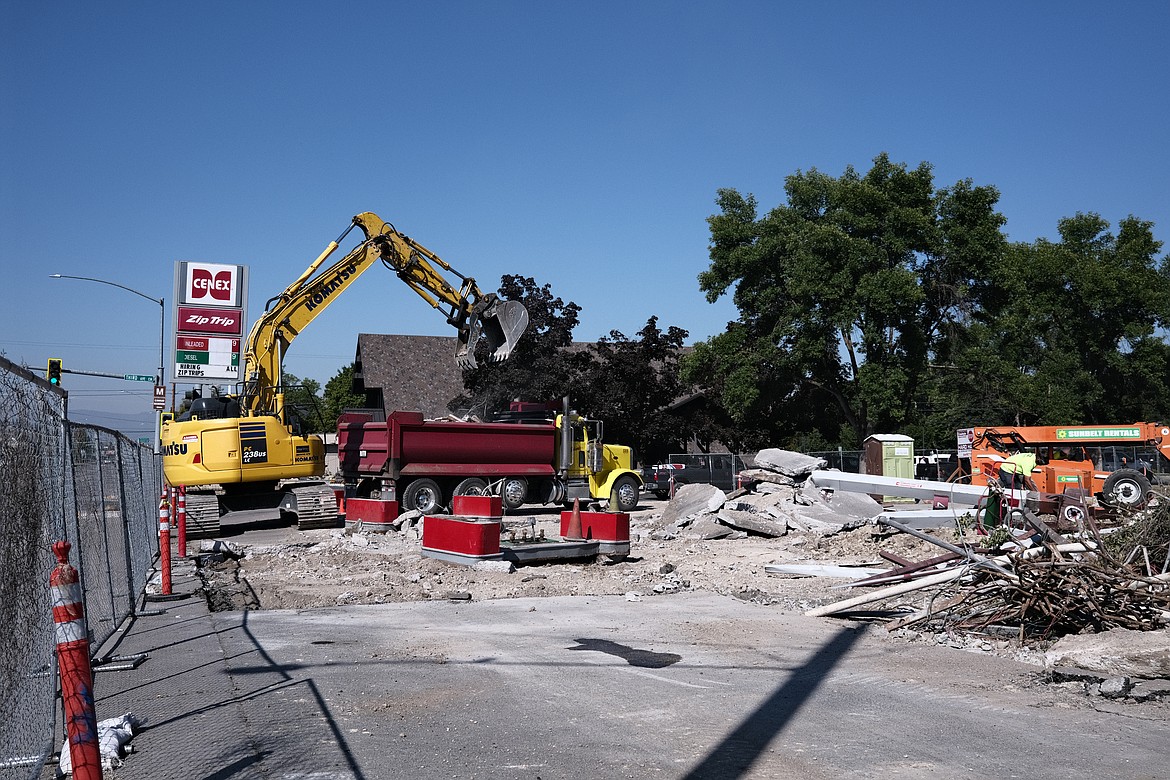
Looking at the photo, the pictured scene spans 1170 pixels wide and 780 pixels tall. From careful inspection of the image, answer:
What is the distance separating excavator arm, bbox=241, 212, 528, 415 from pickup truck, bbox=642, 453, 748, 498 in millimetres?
13033

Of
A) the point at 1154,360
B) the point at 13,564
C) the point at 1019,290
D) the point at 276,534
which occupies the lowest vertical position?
the point at 276,534

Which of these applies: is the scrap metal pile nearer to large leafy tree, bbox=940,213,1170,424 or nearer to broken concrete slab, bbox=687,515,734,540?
broken concrete slab, bbox=687,515,734,540

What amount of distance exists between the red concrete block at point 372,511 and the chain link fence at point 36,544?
12101 mm

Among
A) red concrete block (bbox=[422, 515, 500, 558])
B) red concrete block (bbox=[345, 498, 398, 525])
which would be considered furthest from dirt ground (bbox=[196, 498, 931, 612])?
red concrete block (bbox=[345, 498, 398, 525])

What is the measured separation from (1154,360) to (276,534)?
36642 millimetres

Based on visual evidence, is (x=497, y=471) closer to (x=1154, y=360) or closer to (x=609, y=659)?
(x=609, y=659)

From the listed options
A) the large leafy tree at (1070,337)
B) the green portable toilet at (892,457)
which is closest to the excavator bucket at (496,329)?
the green portable toilet at (892,457)

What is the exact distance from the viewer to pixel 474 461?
23562 millimetres

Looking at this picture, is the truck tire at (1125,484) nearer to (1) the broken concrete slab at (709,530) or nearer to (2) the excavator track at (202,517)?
(1) the broken concrete slab at (709,530)

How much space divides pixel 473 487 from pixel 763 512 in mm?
7106

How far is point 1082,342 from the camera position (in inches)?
1652

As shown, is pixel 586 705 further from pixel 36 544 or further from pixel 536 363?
pixel 536 363

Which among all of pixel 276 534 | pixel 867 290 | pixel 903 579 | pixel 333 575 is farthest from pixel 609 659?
pixel 867 290

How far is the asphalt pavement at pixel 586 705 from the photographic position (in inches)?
208
